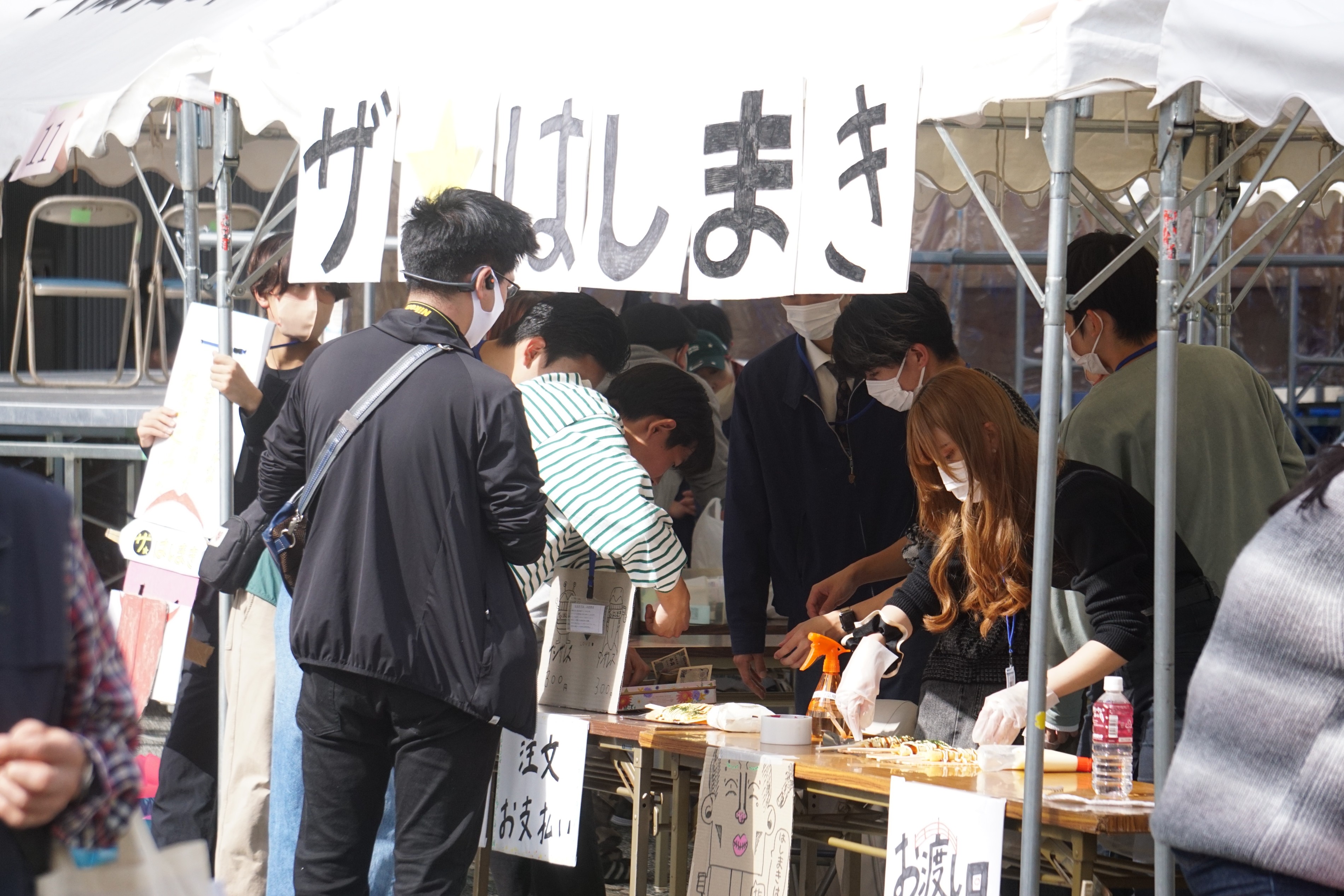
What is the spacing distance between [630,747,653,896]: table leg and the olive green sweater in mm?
1337

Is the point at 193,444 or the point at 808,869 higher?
the point at 193,444

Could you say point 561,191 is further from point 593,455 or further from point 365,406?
point 365,406

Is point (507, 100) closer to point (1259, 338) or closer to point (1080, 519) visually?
point (1080, 519)

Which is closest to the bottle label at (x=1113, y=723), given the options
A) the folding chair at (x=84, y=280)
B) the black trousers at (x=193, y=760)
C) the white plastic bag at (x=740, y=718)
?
the white plastic bag at (x=740, y=718)

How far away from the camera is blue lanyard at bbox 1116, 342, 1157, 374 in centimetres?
381

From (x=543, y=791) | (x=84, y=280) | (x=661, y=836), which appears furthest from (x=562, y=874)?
(x=84, y=280)

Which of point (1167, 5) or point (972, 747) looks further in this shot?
point (972, 747)

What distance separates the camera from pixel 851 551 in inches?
175

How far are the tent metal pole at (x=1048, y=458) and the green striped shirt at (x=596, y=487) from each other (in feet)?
3.30

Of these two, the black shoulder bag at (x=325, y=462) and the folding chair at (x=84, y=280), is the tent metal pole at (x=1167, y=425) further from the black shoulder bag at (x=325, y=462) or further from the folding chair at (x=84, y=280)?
the folding chair at (x=84, y=280)

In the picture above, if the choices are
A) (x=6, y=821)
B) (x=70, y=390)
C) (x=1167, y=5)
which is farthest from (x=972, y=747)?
(x=70, y=390)

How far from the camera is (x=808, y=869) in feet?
13.3

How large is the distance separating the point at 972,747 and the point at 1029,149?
11.3 ft

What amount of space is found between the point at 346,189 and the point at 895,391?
1.57m
